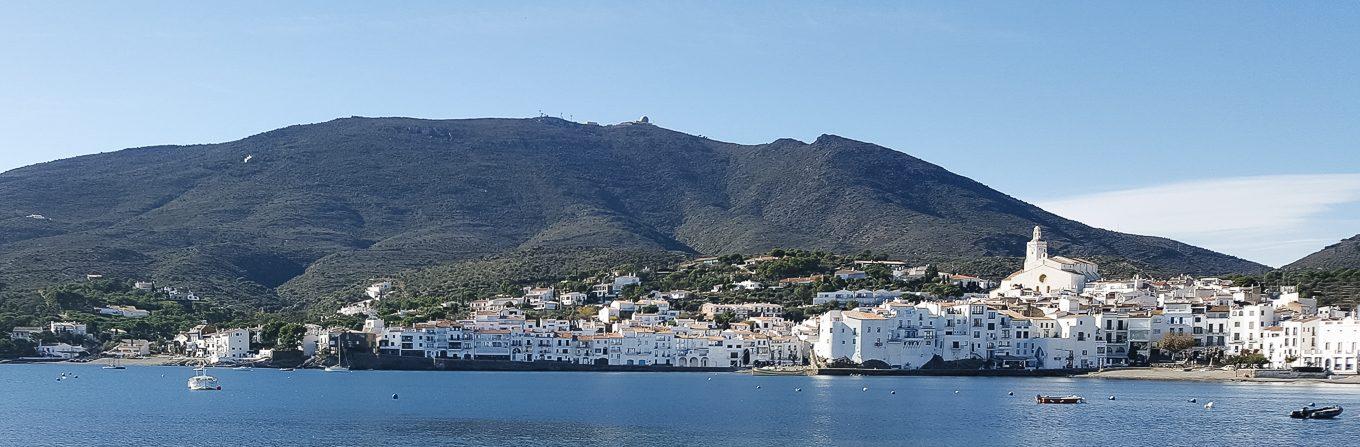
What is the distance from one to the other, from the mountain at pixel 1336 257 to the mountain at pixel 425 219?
1479cm

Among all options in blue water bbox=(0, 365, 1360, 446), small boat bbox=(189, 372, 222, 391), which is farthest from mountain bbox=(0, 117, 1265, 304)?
blue water bbox=(0, 365, 1360, 446)

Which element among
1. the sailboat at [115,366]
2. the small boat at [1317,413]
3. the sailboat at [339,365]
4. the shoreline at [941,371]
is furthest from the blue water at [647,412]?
the sailboat at [115,366]

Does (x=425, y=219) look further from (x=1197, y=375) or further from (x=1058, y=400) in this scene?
(x=1058, y=400)

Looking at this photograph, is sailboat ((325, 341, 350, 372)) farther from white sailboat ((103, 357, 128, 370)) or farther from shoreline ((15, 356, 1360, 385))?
white sailboat ((103, 357, 128, 370))

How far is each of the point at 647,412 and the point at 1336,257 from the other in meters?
92.3

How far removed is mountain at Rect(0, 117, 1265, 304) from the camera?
136500 millimetres

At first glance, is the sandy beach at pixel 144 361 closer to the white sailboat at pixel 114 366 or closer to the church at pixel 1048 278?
the white sailboat at pixel 114 366

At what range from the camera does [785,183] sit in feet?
627

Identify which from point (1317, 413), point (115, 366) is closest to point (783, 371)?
point (1317, 413)

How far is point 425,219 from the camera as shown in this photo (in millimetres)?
171375

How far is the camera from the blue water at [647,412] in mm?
45812

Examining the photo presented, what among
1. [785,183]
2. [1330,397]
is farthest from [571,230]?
[1330,397]

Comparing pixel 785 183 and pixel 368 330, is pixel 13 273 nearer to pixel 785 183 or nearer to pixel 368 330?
pixel 368 330

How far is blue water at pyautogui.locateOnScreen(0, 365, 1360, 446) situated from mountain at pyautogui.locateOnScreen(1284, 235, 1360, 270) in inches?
2131
